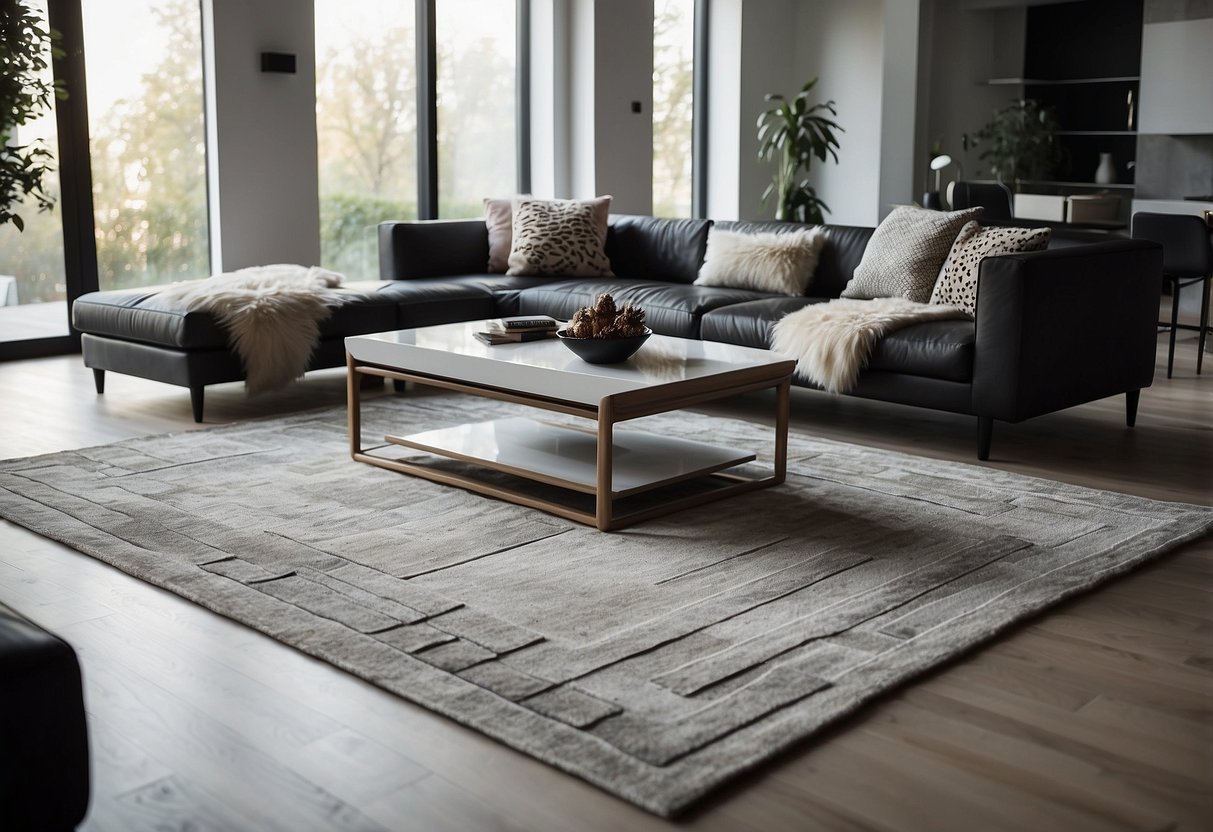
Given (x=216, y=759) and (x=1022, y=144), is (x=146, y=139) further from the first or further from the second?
(x=1022, y=144)

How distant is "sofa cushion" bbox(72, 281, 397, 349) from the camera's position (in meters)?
4.91

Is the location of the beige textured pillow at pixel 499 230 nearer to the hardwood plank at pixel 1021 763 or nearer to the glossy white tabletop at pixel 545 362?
the glossy white tabletop at pixel 545 362

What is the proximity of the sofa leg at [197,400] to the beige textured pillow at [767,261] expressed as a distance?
233 cm

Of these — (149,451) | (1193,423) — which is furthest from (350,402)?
(1193,423)

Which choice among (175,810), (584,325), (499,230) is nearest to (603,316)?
(584,325)

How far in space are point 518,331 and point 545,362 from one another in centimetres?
43

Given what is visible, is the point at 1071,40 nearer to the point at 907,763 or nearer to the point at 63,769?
the point at 907,763

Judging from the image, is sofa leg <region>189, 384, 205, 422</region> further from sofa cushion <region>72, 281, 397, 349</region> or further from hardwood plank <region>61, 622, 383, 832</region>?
hardwood plank <region>61, 622, 383, 832</region>

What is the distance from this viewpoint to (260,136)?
6871 millimetres

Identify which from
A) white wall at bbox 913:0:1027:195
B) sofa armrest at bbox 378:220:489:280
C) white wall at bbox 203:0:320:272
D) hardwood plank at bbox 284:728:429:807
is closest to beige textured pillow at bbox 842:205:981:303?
sofa armrest at bbox 378:220:489:280

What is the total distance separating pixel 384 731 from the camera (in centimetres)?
223

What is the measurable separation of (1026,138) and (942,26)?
3.73 feet

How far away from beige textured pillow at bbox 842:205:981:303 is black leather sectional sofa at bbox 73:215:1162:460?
0.84 feet

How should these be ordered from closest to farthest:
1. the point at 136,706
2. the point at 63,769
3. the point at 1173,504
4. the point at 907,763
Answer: the point at 63,769
the point at 907,763
the point at 136,706
the point at 1173,504
